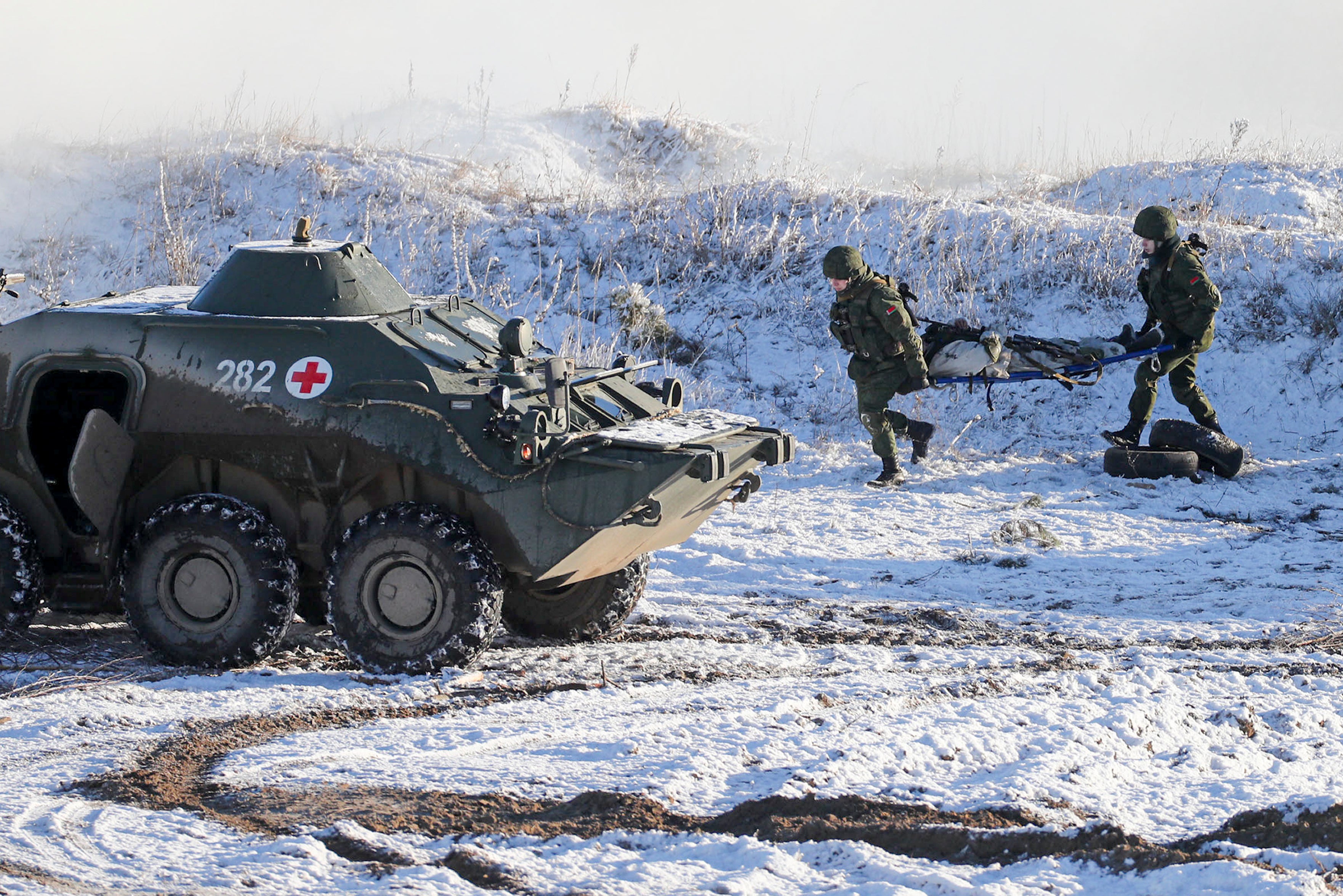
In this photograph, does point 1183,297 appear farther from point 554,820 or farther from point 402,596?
point 554,820

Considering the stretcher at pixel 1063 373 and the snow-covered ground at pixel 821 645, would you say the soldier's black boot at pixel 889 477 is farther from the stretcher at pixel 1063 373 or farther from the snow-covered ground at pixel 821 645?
the stretcher at pixel 1063 373

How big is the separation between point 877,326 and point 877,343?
13 centimetres

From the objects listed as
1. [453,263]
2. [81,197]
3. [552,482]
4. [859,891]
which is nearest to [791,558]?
[552,482]

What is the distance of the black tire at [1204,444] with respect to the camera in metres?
11.0

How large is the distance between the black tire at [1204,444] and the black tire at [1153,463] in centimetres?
10

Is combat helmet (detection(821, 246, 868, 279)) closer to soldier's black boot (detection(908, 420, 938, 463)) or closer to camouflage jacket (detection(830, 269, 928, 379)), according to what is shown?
camouflage jacket (detection(830, 269, 928, 379))

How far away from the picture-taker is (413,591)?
6.30 metres

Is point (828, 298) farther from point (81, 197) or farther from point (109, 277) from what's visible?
point (81, 197)

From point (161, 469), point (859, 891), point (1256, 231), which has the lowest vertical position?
point (859, 891)

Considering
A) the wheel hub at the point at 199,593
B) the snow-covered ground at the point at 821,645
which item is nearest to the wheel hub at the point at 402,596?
the snow-covered ground at the point at 821,645

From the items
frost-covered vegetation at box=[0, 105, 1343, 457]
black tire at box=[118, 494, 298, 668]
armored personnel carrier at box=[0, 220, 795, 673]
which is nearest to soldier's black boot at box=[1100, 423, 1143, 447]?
frost-covered vegetation at box=[0, 105, 1343, 457]

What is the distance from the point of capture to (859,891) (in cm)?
395

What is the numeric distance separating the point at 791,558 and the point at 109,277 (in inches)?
396

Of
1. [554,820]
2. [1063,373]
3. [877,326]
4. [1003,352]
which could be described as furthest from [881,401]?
[554,820]
